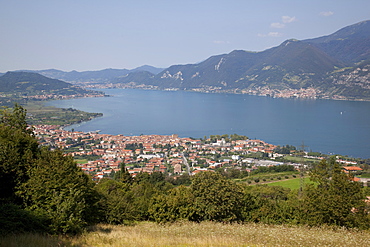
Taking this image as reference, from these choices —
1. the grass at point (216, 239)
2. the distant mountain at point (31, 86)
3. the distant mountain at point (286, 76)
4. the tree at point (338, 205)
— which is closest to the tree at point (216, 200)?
the tree at point (338, 205)

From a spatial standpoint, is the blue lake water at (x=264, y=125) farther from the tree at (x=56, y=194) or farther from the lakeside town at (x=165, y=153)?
the tree at (x=56, y=194)

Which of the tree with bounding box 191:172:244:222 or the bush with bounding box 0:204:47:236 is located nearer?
the bush with bounding box 0:204:47:236

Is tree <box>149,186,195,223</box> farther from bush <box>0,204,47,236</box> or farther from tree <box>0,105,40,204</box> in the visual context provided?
bush <box>0,204,47,236</box>

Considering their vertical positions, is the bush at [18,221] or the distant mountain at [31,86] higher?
the distant mountain at [31,86]

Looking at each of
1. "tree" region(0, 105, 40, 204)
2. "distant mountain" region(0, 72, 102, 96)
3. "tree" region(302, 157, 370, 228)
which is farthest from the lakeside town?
"distant mountain" region(0, 72, 102, 96)

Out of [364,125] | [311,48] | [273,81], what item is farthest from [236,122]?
[311,48]
